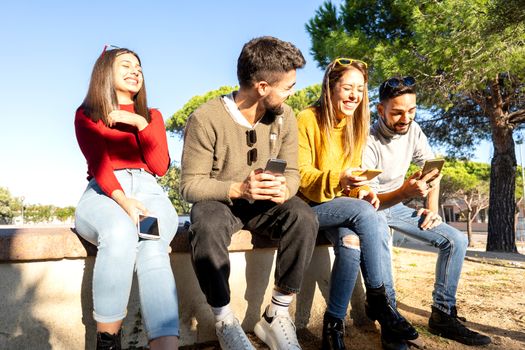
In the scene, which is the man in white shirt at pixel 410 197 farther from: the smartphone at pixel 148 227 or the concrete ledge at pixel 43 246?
the concrete ledge at pixel 43 246

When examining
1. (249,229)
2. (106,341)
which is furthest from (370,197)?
(106,341)

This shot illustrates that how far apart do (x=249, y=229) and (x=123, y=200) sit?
0.77 metres

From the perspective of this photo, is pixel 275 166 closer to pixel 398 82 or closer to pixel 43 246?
pixel 43 246

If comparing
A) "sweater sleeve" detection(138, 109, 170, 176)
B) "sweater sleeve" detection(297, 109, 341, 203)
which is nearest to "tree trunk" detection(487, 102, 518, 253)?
"sweater sleeve" detection(297, 109, 341, 203)

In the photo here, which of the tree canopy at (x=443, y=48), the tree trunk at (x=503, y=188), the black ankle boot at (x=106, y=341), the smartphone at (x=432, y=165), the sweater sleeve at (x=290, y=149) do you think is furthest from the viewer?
the tree trunk at (x=503, y=188)

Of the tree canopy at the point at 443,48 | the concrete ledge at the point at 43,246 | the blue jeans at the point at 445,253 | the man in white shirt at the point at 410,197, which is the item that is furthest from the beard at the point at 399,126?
the tree canopy at the point at 443,48

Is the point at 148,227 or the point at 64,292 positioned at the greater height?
the point at 148,227

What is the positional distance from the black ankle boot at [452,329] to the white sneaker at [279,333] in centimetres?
110

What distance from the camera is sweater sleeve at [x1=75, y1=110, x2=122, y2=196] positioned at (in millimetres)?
2047

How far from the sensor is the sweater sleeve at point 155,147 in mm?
2250

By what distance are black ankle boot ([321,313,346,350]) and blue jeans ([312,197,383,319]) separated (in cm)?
3

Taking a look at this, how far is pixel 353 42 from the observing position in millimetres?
9617

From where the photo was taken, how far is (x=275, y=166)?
2.10 metres

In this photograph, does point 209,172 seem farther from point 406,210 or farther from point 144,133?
point 406,210
